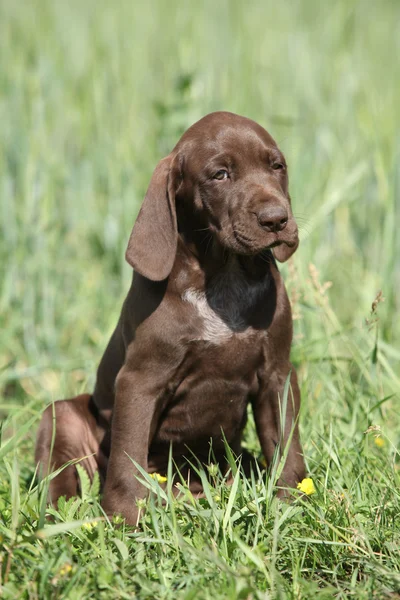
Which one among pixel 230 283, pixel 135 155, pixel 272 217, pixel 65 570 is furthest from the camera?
pixel 135 155

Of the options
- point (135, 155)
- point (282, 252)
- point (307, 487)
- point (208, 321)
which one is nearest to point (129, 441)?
point (208, 321)

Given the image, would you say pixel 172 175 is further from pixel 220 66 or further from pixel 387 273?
pixel 220 66

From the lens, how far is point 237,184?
2.71 metres

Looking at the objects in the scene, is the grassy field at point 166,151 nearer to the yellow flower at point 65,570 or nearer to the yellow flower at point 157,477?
the yellow flower at point 157,477

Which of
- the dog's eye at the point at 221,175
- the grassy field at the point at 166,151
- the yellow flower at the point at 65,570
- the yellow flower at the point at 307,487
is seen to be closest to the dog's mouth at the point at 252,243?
the dog's eye at the point at 221,175

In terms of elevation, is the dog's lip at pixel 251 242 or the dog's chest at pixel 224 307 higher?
the dog's lip at pixel 251 242

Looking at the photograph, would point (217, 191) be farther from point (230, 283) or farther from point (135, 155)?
point (135, 155)

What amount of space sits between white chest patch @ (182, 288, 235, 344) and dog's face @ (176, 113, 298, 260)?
24 cm

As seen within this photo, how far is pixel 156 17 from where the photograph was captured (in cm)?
600

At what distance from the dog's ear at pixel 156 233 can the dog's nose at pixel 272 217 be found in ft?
1.19

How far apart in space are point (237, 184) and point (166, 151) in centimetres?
218

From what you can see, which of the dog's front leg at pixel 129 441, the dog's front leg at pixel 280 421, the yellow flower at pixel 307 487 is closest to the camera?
the yellow flower at pixel 307 487

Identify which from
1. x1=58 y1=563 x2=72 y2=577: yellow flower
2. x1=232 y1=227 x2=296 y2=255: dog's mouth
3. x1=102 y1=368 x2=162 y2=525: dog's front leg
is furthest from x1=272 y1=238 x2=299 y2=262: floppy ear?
x1=58 y1=563 x2=72 y2=577: yellow flower

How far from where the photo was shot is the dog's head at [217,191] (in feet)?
8.60
